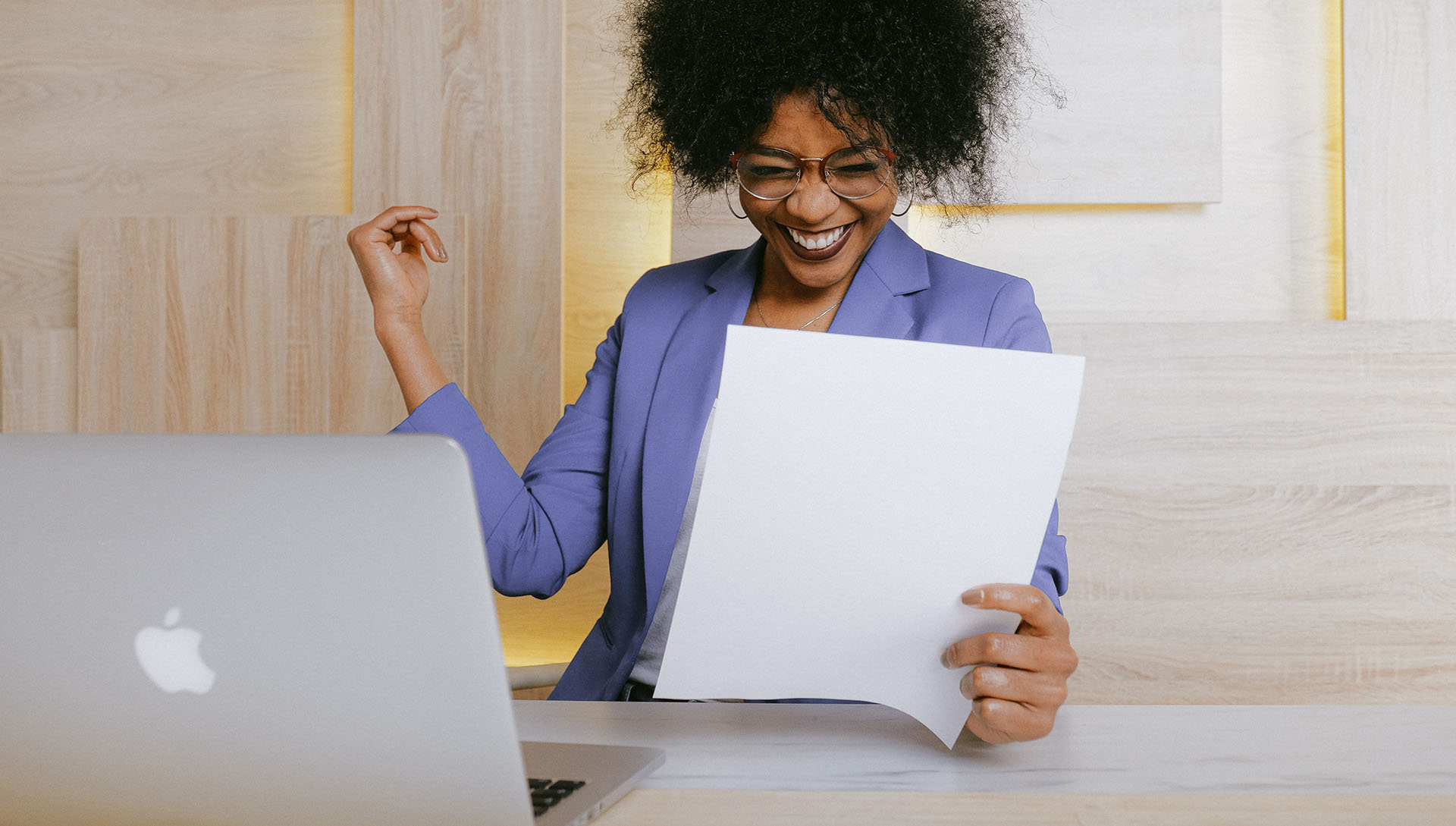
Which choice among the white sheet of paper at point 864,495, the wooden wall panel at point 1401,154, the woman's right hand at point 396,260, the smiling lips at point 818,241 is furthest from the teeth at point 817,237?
the wooden wall panel at point 1401,154

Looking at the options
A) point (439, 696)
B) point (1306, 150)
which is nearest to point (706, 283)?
point (439, 696)

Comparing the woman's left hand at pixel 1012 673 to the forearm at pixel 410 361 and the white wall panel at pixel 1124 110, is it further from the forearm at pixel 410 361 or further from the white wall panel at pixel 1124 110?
the white wall panel at pixel 1124 110

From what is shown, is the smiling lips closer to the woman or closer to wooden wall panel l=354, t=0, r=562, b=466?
the woman

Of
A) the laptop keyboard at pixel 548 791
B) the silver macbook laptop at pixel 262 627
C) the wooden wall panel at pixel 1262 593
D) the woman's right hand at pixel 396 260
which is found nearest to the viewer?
the silver macbook laptop at pixel 262 627

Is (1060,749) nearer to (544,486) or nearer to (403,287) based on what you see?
(544,486)

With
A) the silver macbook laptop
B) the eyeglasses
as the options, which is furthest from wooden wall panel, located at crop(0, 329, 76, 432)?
the silver macbook laptop

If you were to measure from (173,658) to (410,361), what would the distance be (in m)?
0.68

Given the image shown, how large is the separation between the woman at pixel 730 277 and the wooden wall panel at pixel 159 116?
0.98 meters

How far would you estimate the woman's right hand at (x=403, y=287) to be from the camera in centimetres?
117

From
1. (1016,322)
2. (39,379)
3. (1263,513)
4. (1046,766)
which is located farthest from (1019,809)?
(39,379)

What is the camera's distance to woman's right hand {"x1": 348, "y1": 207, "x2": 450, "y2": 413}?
3.83 feet

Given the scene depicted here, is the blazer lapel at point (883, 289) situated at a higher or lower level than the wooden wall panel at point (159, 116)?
lower

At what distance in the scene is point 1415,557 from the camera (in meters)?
1.79

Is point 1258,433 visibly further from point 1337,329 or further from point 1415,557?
point 1415,557
